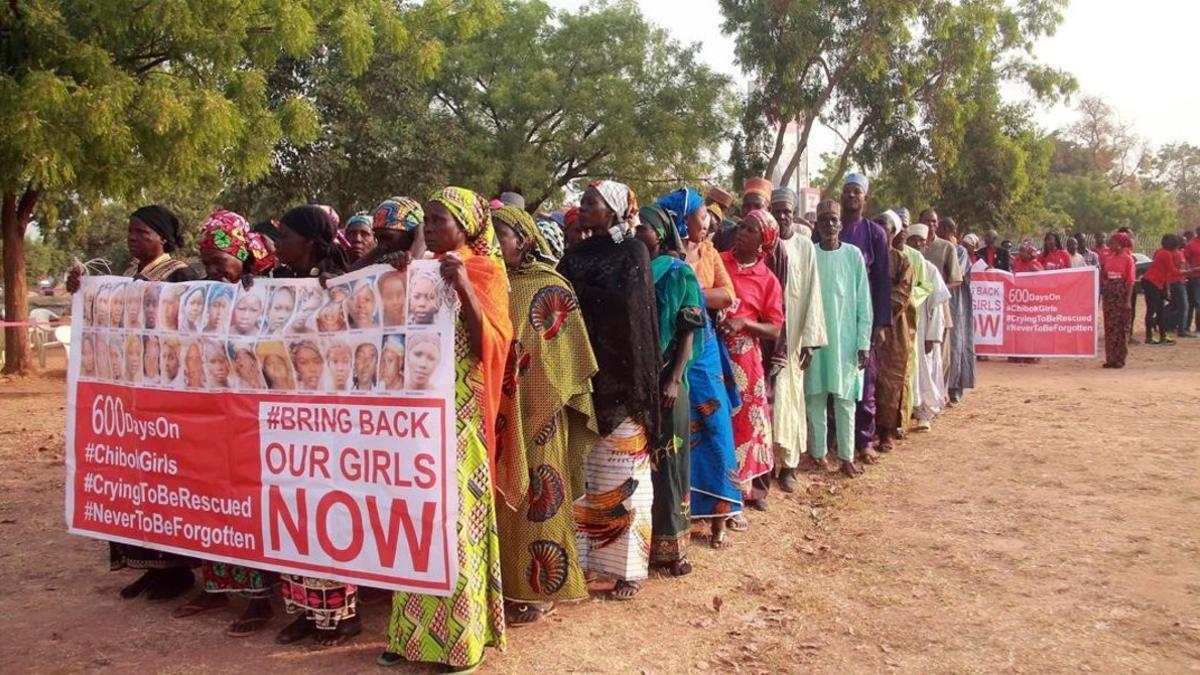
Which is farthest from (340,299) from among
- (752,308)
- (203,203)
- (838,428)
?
(203,203)

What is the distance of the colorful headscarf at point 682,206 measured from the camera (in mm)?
4922

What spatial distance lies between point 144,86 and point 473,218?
7943mm

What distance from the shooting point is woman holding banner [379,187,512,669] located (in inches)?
139

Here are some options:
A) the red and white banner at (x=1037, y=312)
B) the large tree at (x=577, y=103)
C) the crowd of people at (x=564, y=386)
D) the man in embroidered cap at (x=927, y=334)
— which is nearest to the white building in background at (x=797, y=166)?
the large tree at (x=577, y=103)

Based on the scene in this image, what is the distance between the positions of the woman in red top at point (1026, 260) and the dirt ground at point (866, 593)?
26.1 ft

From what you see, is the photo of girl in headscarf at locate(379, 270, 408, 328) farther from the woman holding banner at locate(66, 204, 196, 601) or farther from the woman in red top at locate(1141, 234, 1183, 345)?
the woman in red top at locate(1141, 234, 1183, 345)

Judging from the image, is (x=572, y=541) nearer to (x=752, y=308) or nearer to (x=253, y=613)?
(x=253, y=613)

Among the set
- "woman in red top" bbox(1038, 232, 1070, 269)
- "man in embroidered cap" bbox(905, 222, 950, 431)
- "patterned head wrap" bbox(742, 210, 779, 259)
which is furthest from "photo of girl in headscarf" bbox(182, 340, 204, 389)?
"woman in red top" bbox(1038, 232, 1070, 269)

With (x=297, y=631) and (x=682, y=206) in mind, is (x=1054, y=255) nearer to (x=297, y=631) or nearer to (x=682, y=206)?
(x=682, y=206)

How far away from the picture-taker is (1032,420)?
9.18 meters

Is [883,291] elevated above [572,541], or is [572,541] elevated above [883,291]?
[883,291]

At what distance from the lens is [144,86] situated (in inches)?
391

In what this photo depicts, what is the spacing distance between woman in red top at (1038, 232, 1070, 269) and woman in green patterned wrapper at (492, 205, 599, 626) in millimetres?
13800

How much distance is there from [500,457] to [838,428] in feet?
12.5
